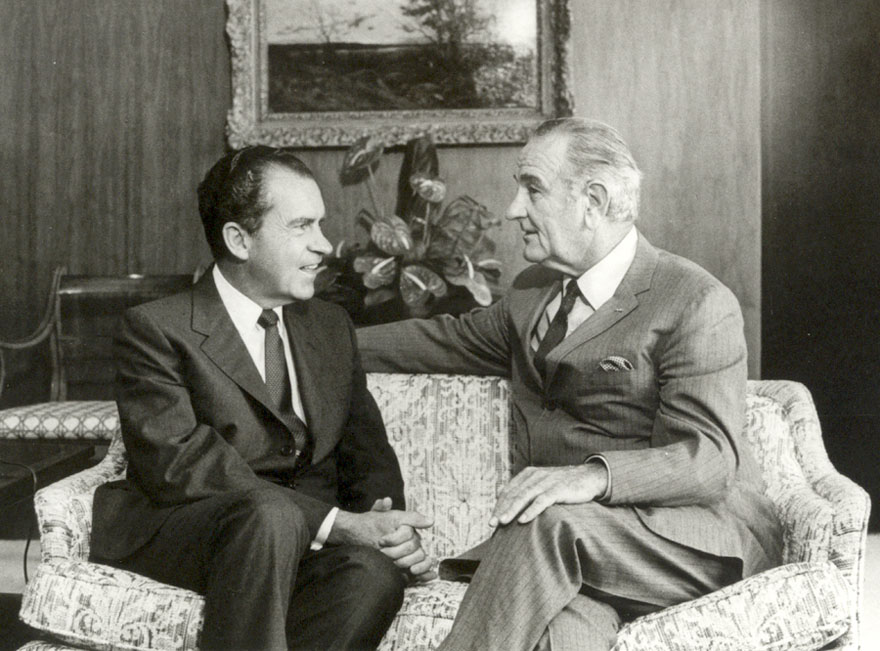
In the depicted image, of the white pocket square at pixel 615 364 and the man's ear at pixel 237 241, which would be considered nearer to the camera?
the white pocket square at pixel 615 364

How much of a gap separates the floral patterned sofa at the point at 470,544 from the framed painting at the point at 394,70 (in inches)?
94.1

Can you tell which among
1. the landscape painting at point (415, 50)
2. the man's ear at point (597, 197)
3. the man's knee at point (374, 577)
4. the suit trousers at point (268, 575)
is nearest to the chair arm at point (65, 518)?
the suit trousers at point (268, 575)

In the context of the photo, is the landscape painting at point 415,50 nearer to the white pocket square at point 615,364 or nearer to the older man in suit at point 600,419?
the older man in suit at point 600,419

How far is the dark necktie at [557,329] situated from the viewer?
2.65 meters

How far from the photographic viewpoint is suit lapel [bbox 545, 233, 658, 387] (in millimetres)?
2535

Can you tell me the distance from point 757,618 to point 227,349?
4.52 feet

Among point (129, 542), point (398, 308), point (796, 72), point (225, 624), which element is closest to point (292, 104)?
point (398, 308)

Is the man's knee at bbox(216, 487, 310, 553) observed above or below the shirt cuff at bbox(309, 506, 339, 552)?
above

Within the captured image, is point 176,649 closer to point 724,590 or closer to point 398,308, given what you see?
point 724,590

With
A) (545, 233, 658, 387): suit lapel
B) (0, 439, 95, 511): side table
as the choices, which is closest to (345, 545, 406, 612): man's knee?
(545, 233, 658, 387): suit lapel

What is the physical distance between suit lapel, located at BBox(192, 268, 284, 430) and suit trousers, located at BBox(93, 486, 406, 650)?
0.89 ft

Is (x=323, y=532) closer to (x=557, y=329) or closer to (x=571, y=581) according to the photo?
(x=571, y=581)

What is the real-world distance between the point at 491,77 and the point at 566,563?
11.4 ft

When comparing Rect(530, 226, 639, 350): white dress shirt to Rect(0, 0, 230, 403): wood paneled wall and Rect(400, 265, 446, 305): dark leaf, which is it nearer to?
Rect(400, 265, 446, 305): dark leaf
